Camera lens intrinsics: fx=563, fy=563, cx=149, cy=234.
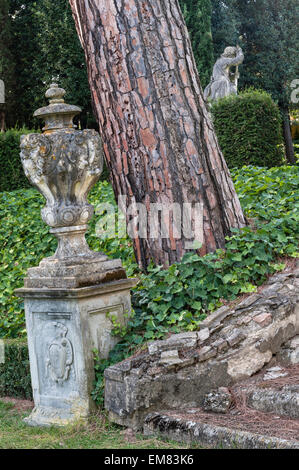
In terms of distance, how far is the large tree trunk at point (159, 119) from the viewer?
4.86 m

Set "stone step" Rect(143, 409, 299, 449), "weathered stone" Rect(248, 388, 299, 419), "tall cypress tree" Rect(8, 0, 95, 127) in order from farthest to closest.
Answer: "tall cypress tree" Rect(8, 0, 95, 127)
"weathered stone" Rect(248, 388, 299, 419)
"stone step" Rect(143, 409, 299, 449)

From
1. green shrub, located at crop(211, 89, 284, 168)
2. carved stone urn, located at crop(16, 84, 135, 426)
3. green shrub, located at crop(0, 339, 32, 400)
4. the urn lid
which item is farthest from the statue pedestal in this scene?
green shrub, located at crop(211, 89, 284, 168)

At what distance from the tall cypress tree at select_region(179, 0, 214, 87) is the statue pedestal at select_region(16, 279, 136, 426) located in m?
15.7

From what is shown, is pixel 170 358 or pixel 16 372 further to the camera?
pixel 16 372

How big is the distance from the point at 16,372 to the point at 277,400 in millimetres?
2355

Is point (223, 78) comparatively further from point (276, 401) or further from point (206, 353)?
point (276, 401)

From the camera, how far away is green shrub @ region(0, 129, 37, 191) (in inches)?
406

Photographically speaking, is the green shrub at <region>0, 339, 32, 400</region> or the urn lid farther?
the green shrub at <region>0, 339, 32, 400</region>

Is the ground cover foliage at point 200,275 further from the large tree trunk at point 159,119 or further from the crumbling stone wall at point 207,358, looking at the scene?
the large tree trunk at point 159,119

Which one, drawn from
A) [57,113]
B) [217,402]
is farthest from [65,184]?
[217,402]

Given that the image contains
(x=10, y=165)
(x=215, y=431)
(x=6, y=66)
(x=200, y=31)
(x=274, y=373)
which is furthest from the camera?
(x=200, y=31)

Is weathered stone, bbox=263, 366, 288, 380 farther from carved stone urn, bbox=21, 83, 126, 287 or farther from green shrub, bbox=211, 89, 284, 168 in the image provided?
green shrub, bbox=211, 89, 284, 168

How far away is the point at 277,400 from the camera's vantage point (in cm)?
350

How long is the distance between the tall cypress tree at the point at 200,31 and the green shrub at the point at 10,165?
9.83 m
